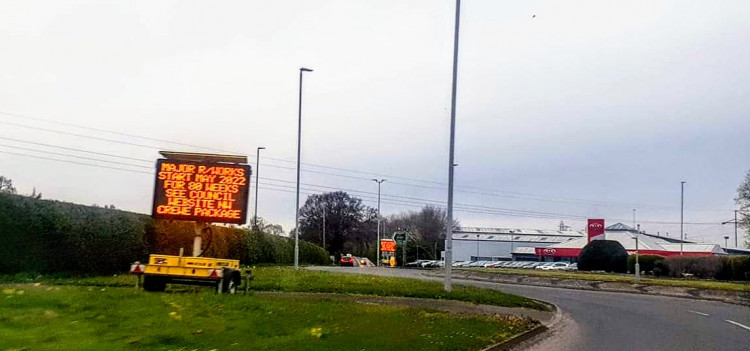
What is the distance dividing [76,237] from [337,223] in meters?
81.9

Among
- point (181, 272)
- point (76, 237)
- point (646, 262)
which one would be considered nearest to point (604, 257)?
point (646, 262)

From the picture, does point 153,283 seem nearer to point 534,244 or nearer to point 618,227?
point 618,227

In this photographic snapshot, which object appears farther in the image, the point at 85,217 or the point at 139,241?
the point at 139,241

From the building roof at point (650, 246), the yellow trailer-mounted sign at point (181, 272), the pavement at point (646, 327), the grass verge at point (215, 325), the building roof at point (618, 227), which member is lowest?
the pavement at point (646, 327)

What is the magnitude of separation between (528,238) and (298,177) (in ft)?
318

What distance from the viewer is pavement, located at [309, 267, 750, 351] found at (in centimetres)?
1438

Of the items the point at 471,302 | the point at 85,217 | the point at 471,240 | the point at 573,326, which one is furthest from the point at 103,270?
the point at 471,240

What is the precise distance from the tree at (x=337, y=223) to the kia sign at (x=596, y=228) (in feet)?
154

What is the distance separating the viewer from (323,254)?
74.0m

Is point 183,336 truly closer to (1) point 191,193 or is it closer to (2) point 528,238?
(1) point 191,193

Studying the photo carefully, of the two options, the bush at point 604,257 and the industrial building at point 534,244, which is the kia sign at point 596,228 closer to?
the bush at point 604,257

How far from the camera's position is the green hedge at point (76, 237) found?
2095 cm

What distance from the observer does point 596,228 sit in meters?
58.9

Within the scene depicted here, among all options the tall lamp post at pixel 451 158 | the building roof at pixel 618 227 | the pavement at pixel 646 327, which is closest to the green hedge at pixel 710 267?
the pavement at pixel 646 327
